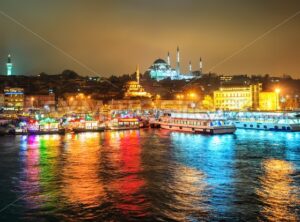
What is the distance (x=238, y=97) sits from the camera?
298 feet

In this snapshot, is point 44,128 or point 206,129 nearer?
point 206,129

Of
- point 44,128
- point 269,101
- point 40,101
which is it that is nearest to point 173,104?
point 269,101

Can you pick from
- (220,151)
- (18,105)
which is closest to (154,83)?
(18,105)

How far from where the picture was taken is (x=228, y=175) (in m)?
18.0

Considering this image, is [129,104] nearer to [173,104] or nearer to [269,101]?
[173,104]

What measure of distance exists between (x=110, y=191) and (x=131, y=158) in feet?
27.1

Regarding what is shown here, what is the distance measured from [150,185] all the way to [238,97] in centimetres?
7757

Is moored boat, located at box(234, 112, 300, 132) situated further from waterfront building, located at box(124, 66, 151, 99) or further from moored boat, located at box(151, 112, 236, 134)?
waterfront building, located at box(124, 66, 151, 99)

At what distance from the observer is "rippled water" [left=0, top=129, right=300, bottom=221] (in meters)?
12.5

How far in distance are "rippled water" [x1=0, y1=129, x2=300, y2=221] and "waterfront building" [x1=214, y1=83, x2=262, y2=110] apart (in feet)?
209

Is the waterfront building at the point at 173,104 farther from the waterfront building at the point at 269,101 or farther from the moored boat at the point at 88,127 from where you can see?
the moored boat at the point at 88,127

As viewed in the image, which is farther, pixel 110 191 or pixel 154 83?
pixel 154 83

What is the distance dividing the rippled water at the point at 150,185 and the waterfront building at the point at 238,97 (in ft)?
209

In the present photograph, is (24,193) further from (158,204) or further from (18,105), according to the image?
(18,105)
